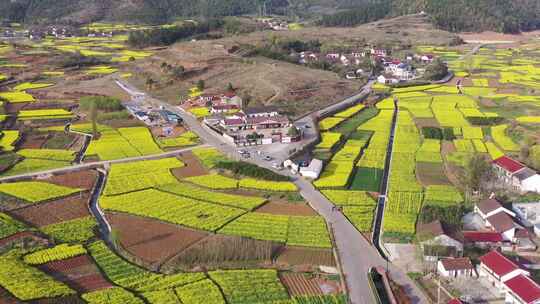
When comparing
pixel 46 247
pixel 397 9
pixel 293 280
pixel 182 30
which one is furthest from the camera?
pixel 397 9

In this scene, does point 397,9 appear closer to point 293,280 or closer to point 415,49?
point 415,49

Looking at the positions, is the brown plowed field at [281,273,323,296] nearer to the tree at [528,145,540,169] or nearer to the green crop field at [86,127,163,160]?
the tree at [528,145,540,169]

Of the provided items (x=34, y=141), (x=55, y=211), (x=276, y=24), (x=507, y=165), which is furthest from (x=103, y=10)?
(x=507, y=165)

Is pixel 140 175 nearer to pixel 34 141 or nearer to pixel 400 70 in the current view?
pixel 34 141

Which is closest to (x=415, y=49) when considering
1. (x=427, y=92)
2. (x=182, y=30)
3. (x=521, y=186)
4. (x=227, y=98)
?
(x=427, y=92)

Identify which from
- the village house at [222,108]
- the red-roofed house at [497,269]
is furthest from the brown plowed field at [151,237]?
the village house at [222,108]

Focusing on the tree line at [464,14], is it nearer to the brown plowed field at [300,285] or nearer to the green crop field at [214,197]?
the green crop field at [214,197]
